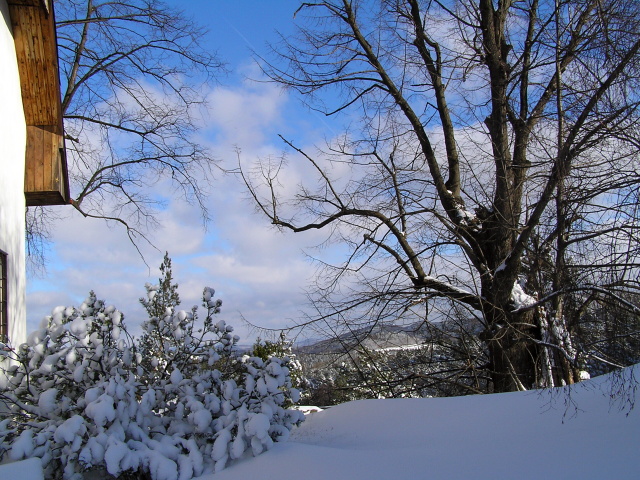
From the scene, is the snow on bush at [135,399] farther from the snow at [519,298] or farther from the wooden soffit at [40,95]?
the snow at [519,298]

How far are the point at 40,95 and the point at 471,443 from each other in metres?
7.22

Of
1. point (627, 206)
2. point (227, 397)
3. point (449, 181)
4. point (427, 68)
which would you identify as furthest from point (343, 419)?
point (427, 68)

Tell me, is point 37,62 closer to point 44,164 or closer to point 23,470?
point 44,164

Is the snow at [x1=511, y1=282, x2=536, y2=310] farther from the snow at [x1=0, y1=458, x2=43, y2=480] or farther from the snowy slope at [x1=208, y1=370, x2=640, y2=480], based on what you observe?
the snow at [x1=0, y1=458, x2=43, y2=480]

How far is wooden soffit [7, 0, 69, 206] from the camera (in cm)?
780

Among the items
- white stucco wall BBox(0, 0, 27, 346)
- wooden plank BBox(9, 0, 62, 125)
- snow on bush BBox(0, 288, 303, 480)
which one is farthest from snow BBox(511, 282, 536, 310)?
wooden plank BBox(9, 0, 62, 125)

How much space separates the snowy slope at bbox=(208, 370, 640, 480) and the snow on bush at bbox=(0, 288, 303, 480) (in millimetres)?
422

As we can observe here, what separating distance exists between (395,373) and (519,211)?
376 centimetres

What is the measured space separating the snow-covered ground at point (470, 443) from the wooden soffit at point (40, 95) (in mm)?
4788

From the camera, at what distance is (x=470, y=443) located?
16.5 feet

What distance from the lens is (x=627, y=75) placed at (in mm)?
5504

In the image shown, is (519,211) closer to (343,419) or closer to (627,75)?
(627,75)

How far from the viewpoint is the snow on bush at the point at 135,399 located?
4820 millimetres

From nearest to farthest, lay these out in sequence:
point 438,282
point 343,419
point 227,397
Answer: point 227,397
point 343,419
point 438,282
